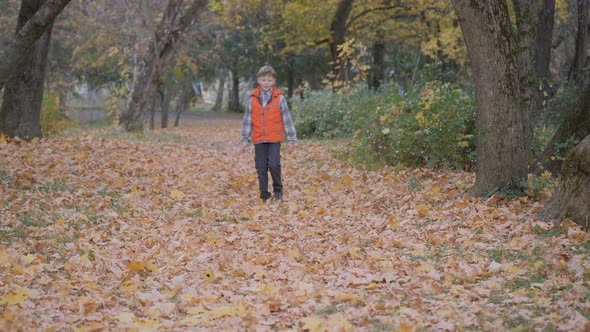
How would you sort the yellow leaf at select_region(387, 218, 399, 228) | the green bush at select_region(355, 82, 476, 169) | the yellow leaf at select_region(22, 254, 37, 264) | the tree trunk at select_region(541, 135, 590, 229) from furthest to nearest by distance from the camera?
the green bush at select_region(355, 82, 476, 169) → the yellow leaf at select_region(387, 218, 399, 228) → the tree trunk at select_region(541, 135, 590, 229) → the yellow leaf at select_region(22, 254, 37, 264)

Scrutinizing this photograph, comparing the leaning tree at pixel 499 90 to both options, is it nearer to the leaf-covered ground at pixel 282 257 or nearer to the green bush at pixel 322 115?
the leaf-covered ground at pixel 282 257

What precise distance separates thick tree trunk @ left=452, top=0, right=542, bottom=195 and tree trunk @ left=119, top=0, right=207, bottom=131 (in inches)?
593

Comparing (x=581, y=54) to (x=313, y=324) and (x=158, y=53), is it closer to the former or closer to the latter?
(x=158, y=53)

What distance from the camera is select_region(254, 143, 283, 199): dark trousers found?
9469 millimetres

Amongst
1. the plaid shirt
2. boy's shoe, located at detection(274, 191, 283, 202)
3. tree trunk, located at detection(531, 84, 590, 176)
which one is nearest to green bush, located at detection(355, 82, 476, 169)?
tree trunk, located at detection(531, 84, 590, 176)

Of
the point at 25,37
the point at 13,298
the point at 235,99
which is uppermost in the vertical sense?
the point at 25,37

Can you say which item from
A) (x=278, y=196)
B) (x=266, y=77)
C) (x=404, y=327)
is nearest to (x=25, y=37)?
(x=266, y=77)

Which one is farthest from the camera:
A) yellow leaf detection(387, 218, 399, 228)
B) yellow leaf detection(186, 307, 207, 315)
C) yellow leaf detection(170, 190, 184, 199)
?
yellow leaf detection(170, 190, 184, 199)

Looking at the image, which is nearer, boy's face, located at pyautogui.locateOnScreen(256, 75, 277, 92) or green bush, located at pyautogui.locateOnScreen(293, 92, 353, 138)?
boy's face, located at pyautogui.locateOnScreen(256, 75, 277, 92)

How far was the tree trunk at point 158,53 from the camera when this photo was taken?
21875 millimetres

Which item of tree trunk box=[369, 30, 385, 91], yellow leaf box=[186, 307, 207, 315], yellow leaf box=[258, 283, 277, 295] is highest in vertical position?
tree trunk box=[369, 30, 385, 91]

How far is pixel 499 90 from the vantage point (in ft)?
→ 27.0

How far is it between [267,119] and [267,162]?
671 mm

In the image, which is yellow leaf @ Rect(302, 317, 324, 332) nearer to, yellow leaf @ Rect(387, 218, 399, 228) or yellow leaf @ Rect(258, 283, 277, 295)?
yellow leaf @ Rect(258, 283, 277, 295)
